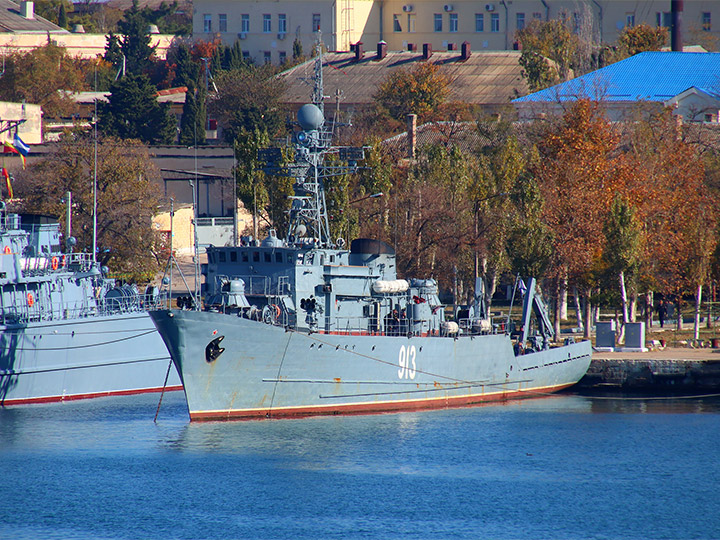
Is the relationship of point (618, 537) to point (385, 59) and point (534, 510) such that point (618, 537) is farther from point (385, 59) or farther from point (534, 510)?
point (385, 59)

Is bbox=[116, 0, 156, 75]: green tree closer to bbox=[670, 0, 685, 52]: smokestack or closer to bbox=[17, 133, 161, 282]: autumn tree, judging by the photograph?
bbox=[670, 0, 685, 52]: smokestack

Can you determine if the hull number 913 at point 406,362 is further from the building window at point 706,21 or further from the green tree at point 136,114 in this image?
the building window at point 706,21

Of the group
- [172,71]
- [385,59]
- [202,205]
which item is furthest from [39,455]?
[172,71]

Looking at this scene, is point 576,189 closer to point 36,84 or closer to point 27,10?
point 36,84

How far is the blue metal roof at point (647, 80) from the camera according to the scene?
3187 inches

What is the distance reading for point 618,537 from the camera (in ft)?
91.4

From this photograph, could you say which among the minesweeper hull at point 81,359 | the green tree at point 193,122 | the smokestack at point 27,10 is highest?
the smokestack at point 27,10

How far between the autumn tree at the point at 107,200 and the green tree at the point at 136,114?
28.2m

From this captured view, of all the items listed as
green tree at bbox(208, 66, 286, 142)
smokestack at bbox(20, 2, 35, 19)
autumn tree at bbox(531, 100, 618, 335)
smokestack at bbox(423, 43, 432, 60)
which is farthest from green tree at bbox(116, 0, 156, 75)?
autumn tree at bbox(531, 100, 618, 335)

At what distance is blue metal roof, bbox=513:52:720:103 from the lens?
3187 inches

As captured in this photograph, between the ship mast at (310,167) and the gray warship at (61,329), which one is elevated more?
the ship mast at (310,167)

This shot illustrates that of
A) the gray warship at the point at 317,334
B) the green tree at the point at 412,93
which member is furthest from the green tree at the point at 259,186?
the green tree at the point at 412,93

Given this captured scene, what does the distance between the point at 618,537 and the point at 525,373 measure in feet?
60.4

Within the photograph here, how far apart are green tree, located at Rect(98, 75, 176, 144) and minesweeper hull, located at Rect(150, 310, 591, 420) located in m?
54.8
